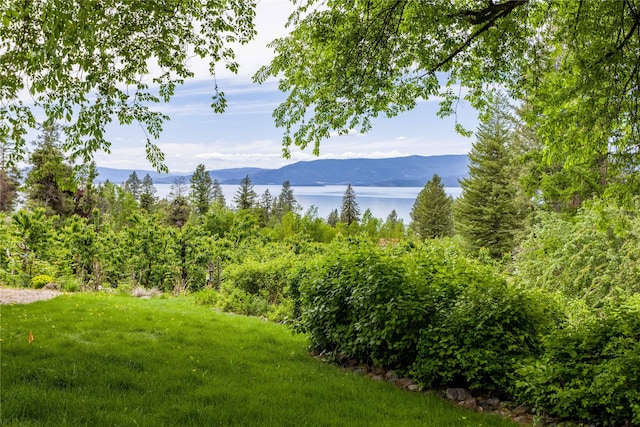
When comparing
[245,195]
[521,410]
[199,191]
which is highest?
[199,191]

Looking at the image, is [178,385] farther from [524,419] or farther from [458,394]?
[524,419]

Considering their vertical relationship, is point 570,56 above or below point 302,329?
above

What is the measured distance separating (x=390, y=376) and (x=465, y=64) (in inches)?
203

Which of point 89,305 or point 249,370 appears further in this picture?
point 89,305

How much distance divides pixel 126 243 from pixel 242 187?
150 ft

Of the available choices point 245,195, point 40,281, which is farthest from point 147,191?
point 40,281

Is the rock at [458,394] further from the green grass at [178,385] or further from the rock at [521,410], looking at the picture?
the rock at [521,410]

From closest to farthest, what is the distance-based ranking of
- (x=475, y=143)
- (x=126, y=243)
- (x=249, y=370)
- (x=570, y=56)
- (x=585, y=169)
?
(x=249, y=370) < (x=570, y=56) < (x=585, y=169) < (x=126, y=243) < (x=475, y=143)

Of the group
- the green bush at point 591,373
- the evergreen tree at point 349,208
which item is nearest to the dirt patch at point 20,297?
the green bush at point 591,373

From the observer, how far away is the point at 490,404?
14.6ft

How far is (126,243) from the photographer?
610 inches

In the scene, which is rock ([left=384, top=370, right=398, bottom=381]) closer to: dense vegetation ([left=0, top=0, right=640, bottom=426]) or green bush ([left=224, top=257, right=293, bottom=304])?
dense vegetation ([left=0, top=0, right=640, bottom=426])

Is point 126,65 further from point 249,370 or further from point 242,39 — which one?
point 249,370

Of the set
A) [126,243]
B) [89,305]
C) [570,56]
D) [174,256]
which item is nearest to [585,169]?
[570,56]
